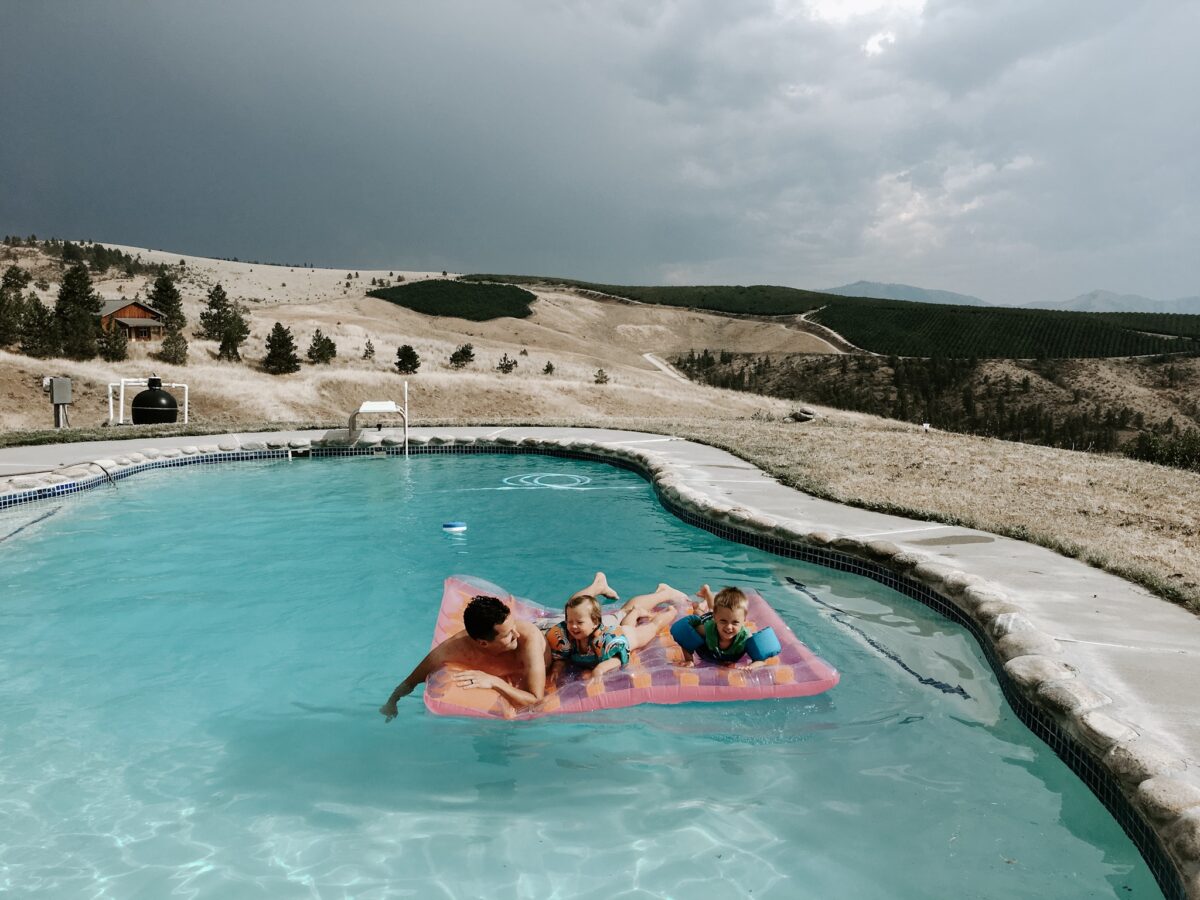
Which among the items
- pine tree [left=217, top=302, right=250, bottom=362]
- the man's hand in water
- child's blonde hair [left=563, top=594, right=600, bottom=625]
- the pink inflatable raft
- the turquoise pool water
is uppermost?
pine tree [left=217, top=302, right=250, bottom=362]

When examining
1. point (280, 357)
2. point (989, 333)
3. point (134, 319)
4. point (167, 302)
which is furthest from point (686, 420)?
point (989, 333)

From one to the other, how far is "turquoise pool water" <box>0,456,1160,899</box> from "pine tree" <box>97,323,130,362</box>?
89.8ft

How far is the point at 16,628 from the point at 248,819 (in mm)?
4055

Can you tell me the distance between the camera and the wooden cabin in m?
37.1

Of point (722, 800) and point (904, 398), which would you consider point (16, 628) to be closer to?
point (722, 800)

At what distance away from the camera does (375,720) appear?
5.27 meters

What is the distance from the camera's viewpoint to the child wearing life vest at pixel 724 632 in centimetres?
503

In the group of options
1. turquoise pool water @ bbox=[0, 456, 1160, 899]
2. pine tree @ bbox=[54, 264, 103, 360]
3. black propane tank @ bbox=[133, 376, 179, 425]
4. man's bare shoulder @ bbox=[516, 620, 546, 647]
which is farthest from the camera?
pine tree @ bbox=[54, 264, 103, 360]

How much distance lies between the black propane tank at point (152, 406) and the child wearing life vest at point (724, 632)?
1853cm

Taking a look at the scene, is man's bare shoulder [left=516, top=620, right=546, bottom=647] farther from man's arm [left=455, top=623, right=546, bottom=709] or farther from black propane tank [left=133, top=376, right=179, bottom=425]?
black propane tank [left=133, top=376, right=179, bottom=425]

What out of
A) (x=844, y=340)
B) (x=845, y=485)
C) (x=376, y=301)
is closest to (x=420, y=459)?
(x=845, y=485)

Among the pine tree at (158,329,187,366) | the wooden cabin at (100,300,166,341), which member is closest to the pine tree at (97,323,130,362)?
the pine tree at (158,329,187,366)

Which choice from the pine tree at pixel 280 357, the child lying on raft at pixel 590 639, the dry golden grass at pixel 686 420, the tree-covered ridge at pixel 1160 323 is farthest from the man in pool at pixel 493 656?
the tree-covered ridge at pixel 1160 323

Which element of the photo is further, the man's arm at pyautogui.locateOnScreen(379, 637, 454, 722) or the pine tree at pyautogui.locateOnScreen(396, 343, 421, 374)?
the pine tree at pyautogui.locateOnScreen(396, 343, 421, 374)
